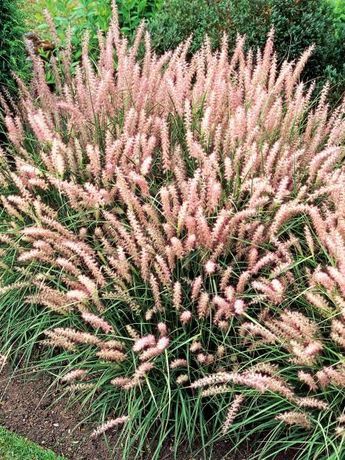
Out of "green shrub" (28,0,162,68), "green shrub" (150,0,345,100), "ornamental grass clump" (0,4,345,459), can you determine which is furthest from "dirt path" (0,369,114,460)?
"green shrub" (28,0,162,68)

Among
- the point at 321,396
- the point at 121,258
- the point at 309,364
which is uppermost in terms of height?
the point at 121,258

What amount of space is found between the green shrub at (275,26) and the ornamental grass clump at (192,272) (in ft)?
4.27

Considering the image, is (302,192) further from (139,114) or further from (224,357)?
(139,114)

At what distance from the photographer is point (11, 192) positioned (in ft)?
15.0

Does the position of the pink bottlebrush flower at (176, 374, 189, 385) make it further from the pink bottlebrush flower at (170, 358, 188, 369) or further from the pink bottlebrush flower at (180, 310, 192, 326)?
the pink bottlebrush flower at (180, 310, 192, 326)

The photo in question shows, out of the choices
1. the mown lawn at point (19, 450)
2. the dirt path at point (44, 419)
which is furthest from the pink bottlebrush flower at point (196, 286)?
the mown lawn at point (19, 450)

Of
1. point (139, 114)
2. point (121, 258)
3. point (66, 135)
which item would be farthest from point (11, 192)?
point (121, 258)

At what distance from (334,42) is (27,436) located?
4.06 meters

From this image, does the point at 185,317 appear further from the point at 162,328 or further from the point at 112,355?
the point at 112,355

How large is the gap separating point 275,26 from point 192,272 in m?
2.67

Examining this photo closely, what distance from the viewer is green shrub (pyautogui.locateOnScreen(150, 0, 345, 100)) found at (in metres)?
5.60

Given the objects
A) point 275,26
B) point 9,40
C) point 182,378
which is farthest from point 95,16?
point 182,378

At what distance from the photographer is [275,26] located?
18.4ft

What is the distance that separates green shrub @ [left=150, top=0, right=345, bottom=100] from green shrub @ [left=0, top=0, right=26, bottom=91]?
3.76 ft
